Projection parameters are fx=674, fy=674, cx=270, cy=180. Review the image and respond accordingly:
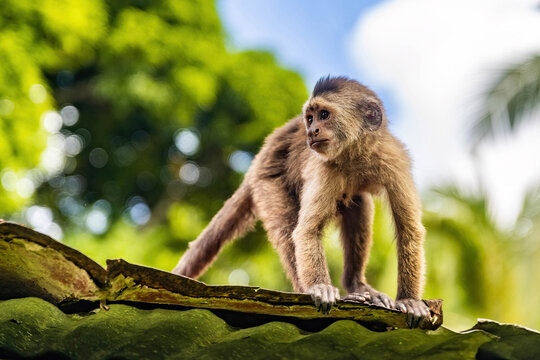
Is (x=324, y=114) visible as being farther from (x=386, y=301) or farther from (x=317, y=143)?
(x=386, y=301)

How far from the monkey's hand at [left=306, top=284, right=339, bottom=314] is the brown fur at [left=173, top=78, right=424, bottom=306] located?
0.55 metres

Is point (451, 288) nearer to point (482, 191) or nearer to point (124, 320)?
point (482, 191)

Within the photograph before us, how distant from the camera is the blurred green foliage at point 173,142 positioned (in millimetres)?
14578

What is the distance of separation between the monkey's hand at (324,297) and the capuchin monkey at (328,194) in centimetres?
31

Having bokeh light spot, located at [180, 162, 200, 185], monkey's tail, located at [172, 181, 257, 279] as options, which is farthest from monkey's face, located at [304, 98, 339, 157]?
bokeh light spot, located at [180, 162, 200, 185]

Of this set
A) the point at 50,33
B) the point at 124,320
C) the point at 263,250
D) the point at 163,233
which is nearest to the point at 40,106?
the point at 50,33

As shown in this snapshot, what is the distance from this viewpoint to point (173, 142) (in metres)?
18.7

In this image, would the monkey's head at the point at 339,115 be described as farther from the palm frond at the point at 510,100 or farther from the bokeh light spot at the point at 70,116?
the bokeh light spot at the point at 70,116

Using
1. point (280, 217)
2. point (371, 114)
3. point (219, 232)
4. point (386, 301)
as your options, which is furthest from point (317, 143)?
point (386, 301)

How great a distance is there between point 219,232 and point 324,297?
204 cm

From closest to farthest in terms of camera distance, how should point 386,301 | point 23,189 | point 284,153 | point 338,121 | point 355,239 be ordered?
point 386,301
point 338,121
point 355,239
point 284,153
point 23,189

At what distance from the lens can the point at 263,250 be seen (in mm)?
16891

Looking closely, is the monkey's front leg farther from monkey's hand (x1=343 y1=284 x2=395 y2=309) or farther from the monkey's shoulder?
the monkey's shoulder

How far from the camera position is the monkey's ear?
4.63 m
